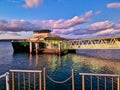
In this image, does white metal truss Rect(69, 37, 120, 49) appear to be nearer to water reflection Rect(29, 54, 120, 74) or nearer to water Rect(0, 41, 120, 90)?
water Rect(0, 41, 120, 90)

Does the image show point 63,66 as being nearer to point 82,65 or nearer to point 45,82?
point 82,65

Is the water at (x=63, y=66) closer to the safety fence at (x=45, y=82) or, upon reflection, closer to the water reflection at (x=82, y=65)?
the water reflection at (x=82, y=65)

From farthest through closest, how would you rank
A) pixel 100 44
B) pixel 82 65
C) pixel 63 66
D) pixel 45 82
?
pixel 100 44 < pixel 82 65 < pixel 63 66 < pixel 45 82

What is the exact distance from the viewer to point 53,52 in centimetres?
8619

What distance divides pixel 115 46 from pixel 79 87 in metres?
53.1

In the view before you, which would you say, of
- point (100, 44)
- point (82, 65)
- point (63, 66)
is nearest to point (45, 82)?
point (63, 66)

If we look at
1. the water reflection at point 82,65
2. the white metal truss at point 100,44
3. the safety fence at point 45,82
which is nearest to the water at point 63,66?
the water reflection at point 82,65

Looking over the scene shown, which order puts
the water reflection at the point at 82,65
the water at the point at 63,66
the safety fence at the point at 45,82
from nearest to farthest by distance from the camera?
the safety fence at the point at 45,82, the water at the point at 63,66, the water reflection at the point at 82,65

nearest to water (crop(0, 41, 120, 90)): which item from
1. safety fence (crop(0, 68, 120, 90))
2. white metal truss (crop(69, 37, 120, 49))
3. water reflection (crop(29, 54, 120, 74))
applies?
water reflection (crop(29, 54, 120, 74))

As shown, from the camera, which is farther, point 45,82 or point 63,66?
point 63,66

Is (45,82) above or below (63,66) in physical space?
above

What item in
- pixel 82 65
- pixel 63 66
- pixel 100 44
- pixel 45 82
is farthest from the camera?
pixel 100 44

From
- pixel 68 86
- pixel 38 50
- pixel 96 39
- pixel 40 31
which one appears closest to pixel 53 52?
pixel 38 50

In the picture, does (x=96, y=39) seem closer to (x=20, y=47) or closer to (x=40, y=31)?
(x=20, y=47)
